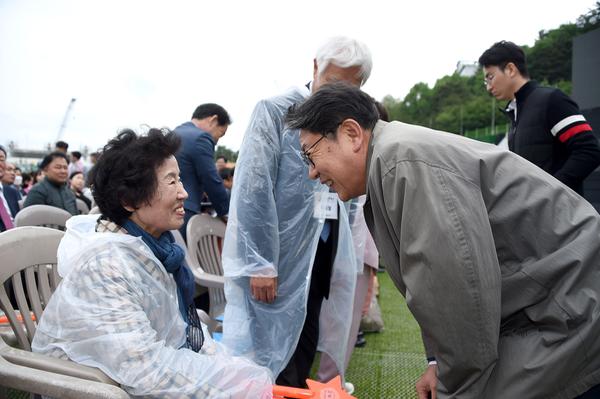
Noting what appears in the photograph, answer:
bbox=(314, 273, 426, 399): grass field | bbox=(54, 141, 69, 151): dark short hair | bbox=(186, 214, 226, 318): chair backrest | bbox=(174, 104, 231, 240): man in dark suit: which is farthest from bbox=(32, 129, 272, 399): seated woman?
bbox=(54, 141, 69, 151): dark short hair

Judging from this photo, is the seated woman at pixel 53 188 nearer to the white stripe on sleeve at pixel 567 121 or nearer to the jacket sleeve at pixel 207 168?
the jacket sleeve at pixel 207 168

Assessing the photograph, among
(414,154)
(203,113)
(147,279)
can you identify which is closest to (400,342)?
(203,113)

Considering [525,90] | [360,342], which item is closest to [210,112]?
[360,342]

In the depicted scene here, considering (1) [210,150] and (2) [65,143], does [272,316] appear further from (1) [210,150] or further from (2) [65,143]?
(2) [65,143]

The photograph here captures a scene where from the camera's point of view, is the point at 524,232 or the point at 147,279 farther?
the point at 147,279

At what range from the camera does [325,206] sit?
221 cm

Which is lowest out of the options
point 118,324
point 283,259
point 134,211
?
point 283,259

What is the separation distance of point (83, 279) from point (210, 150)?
7.07 ft

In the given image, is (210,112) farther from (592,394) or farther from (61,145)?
(61,145)

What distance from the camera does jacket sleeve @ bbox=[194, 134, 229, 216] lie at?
3393mm

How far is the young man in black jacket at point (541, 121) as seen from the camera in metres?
2.56

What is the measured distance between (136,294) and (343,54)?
4.29 ft

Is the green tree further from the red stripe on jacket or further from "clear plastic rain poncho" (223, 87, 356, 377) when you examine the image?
"clear plastic rain poncho" (223, 87, 356, 377)

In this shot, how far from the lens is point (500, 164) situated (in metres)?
1.13
